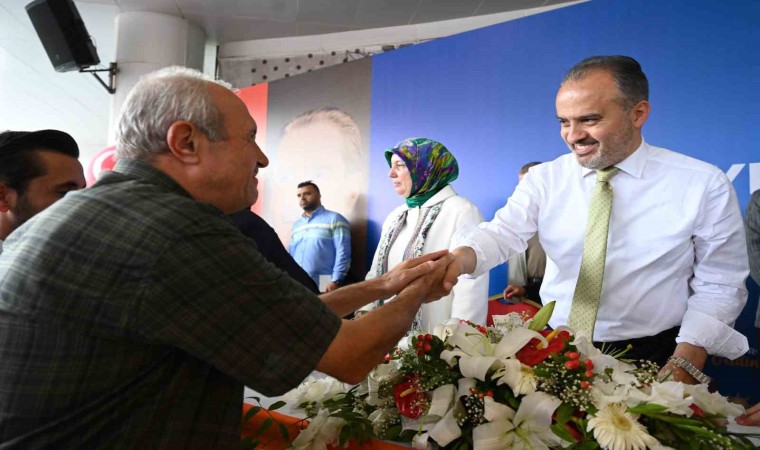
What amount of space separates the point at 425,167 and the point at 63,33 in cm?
451

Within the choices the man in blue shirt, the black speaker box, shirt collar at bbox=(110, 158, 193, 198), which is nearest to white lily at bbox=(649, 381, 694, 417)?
shirt collar at bbox=(110, 158, 193, 198)

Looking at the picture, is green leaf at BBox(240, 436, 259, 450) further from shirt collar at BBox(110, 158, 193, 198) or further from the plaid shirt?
shirt collar at BBox(110, 158, 193, 198)

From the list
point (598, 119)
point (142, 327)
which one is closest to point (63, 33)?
point (598, 119)

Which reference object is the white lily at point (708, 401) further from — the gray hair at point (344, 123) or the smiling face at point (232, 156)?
the gray hair at point (344, 123)

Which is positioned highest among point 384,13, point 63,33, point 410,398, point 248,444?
point 384,13

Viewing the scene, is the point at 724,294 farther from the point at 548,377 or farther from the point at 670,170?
the point at 548,377

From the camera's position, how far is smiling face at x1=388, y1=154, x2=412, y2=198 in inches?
123

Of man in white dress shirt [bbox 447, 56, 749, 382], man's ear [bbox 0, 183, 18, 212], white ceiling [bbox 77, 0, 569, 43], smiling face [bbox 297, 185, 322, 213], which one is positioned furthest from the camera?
white ceiling [bbox 77, 0, 569, 43]

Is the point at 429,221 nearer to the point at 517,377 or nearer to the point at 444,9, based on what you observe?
the point at 517,377

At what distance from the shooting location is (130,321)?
0.87 meters

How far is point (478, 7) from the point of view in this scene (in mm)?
6109

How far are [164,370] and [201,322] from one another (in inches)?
5.4

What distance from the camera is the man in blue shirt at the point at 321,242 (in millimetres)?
5277

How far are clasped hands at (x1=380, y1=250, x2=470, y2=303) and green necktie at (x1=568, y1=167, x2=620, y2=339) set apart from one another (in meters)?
0.38
